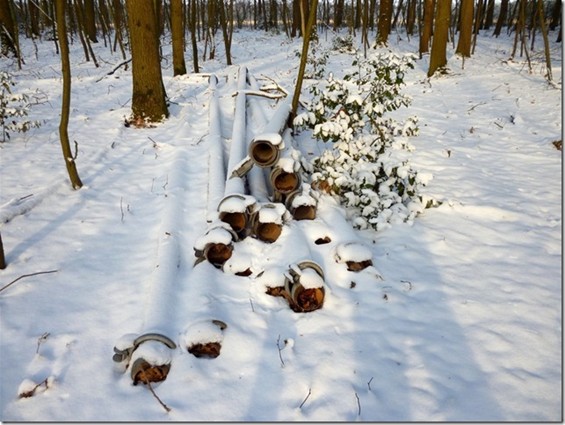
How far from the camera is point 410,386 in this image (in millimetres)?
2271

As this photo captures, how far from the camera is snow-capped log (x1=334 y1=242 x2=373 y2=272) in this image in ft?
10.5

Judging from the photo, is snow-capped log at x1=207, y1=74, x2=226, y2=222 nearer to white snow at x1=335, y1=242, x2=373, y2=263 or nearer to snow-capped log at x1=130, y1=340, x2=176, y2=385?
white snow at x1=335, y1=242, x2=373, y2=263

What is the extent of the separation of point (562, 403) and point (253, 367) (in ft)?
6.05

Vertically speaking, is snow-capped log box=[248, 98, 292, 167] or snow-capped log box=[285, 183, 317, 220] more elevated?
snow-capped log box=[248, 98, 292, 167]

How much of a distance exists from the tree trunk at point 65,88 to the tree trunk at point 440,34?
36.3 ft

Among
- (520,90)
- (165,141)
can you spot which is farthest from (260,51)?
(165,141)

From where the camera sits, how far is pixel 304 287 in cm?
275

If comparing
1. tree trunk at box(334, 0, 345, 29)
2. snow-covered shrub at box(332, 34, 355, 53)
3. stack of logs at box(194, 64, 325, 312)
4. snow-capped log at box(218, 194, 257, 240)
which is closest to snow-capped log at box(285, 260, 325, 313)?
stack of logs at box(194, 64, 325, 312)

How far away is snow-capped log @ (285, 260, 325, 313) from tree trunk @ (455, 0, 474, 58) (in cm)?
1380

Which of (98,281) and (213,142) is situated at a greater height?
(213,142)

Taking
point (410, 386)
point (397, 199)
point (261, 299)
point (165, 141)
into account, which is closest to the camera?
point (410, 386)

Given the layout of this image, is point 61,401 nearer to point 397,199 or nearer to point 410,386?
point 410,386

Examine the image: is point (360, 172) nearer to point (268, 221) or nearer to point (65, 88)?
point (268, 221)

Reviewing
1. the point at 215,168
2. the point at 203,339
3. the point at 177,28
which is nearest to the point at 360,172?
the point at 215,168
